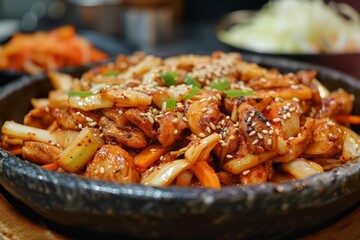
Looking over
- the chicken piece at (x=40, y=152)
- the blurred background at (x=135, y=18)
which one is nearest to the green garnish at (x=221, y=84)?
the chicken piece at (x=40, y=152)

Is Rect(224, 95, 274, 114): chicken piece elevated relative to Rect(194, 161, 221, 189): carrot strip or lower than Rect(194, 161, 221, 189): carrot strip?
elevated

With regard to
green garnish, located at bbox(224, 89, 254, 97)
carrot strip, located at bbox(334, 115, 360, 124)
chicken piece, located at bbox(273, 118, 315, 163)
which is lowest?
carrot strip, located at bbox(334, 115, 360, 124)

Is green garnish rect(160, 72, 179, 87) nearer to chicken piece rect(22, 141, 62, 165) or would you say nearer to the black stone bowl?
chicken piece rect(22, 141, 62, 165)

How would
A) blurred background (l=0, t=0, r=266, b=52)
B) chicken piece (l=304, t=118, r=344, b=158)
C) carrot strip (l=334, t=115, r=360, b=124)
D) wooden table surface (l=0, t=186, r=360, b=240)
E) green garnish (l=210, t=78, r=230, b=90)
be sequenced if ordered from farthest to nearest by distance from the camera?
blurred background (l=0, t=0, r=266, b=52) < carrot strip (l=334, t=115, r=360, b=124) < green garnish (l=210, t=78, r=230, b=90) < chicken piece (l=304, t=118, r=344, b=158) < wooden table surface (l=0, t=186, r=360, b=240)

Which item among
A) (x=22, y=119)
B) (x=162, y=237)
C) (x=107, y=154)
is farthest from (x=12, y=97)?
(x=162, y=237)

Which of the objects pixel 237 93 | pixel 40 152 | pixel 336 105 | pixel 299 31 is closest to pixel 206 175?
pixel 237 93

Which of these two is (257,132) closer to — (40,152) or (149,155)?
(149,155)

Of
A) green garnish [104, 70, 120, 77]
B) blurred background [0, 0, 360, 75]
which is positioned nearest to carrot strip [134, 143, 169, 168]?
green garnish [104, 70, 120, 77]
